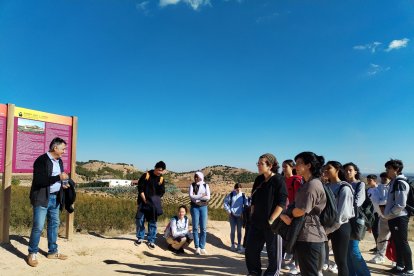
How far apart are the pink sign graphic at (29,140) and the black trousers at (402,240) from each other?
6.72 m

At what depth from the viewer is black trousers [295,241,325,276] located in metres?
3.48

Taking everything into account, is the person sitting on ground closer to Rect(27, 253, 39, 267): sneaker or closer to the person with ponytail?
the person with ponytail

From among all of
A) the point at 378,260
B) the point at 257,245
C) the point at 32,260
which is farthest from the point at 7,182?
the point at 378,260

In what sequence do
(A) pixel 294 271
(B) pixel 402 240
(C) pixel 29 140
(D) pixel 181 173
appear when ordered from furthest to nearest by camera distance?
(D) pixel 181 173 < (C) pixel 29 140 < (A) pixel 294 271 < (B) pixel 402 240

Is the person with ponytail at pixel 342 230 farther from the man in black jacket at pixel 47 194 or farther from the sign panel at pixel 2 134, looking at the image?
the sign panel at pixel 2 134

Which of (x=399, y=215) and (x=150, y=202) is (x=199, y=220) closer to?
(x=150, y=202)

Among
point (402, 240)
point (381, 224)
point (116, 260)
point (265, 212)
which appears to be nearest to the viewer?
point (265, 212)

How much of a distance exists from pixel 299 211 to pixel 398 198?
3.15 meters

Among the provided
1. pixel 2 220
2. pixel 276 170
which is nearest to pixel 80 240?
pixel 2 220

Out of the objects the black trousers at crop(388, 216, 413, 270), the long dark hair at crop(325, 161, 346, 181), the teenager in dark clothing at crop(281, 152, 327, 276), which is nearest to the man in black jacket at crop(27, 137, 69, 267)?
the teenager in dark clothing at crop(281, 152, 327, 276)

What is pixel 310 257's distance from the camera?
351 centimetres

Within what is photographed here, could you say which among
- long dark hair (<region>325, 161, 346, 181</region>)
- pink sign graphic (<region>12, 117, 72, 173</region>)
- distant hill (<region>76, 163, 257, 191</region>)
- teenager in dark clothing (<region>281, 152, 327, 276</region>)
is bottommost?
distant hill (<region>76, 163, 257, 191</region>)

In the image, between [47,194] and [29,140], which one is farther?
[29,140]

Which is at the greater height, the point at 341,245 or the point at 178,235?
the point at 341,245
